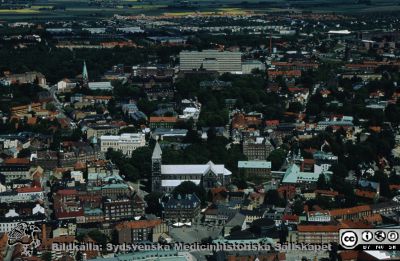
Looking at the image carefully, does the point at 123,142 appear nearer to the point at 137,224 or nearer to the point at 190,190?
the point at 190,190

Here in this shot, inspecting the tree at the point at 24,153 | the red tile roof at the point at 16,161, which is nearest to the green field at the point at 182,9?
the tree at the point at 24,153

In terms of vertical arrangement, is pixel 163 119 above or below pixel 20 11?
above

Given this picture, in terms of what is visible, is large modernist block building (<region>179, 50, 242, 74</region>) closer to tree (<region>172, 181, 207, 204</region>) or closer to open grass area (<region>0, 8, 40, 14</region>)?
tree (<region>172, 181, 207, 204</region>)

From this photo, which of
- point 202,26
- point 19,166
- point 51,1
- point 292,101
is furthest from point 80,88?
point 51,1

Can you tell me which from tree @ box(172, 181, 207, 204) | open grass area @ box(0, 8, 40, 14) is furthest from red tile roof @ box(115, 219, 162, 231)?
open grass area @ box(0, 8, 40, 14)

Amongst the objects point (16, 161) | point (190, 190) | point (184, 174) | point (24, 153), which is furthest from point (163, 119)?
point (190, 190)

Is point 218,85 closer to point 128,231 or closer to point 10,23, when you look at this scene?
point 128,231

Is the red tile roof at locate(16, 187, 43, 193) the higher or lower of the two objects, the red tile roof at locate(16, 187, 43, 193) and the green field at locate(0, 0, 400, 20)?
the higher

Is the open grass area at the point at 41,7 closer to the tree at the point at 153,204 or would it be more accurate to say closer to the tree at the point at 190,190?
the tree at the point at 190,190

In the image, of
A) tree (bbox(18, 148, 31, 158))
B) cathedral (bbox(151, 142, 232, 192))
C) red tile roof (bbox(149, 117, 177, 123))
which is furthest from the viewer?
red tile roof (bbox(149, 117, 177, 123))
